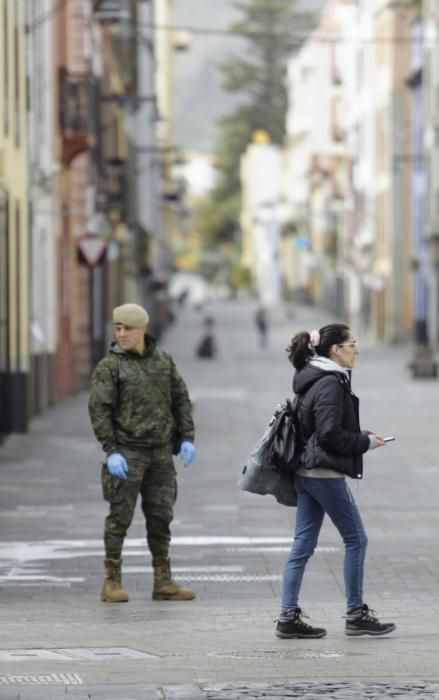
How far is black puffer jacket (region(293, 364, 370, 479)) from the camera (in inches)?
446

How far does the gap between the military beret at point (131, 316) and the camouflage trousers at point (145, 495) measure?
0.73m

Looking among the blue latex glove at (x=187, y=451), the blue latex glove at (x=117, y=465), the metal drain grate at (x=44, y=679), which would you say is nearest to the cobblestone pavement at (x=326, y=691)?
the metal drain grate at (x=44, y=679)

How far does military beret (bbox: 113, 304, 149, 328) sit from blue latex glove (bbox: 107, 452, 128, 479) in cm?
74

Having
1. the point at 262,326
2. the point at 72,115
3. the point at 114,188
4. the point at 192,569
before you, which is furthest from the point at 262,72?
the point at 192,569

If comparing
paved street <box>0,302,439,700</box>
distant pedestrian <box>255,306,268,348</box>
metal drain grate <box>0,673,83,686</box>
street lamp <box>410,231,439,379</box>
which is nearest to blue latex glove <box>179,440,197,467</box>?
paved street <box>0,302,439,700</box>

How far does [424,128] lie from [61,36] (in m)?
35.2

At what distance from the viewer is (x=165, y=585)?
43.0ft

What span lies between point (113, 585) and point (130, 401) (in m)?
1.08

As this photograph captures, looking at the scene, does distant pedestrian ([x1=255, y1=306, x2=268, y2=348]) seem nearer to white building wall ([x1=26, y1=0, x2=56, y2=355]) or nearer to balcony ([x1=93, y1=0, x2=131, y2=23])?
balcony ([x1=93, y1=0, x2=131, y2=23])

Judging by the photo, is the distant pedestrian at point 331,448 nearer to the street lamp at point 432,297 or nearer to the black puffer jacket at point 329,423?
the black puffer jacket at point 329,423

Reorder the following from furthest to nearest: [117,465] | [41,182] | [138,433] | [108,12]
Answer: [108,12] → [41,182] → [138,433] → [117,465]

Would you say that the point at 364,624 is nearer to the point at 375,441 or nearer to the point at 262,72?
the point at 375,441

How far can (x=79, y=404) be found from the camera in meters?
37.3

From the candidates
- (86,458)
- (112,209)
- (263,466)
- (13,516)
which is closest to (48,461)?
(86,458)
